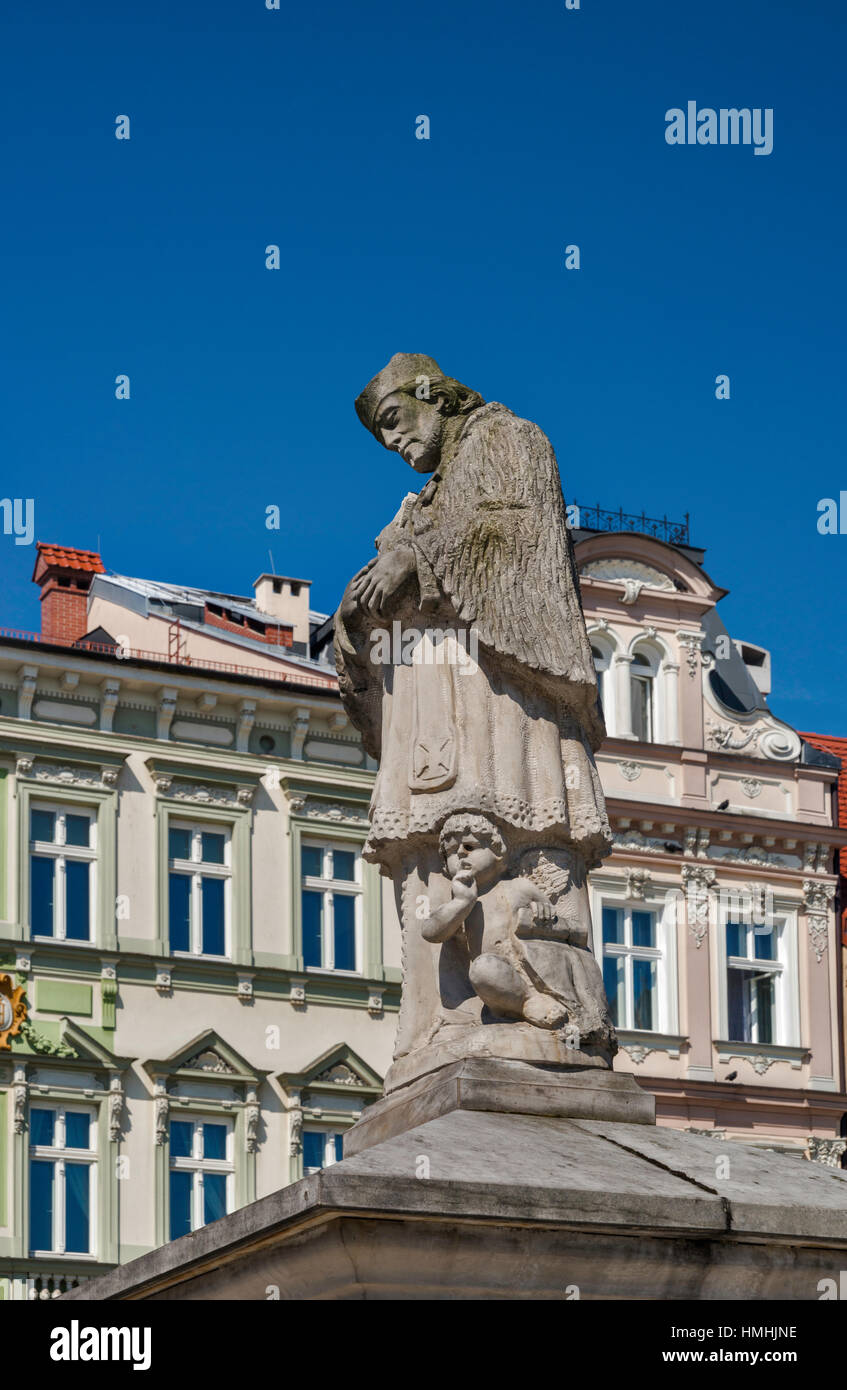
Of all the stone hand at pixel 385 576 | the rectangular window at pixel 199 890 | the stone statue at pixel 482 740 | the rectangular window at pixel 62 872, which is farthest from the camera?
the rectangular window at pixel 199 890

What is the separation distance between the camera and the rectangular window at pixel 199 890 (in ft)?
98.8

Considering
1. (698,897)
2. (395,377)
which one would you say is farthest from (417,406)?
(698,897)

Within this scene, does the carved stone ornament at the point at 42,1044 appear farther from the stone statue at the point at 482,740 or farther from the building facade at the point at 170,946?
the stone statue at the point at 482,740

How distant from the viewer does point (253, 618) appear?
114 ft

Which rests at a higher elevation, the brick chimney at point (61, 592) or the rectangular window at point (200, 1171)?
the brick chimney at point (61, 592)

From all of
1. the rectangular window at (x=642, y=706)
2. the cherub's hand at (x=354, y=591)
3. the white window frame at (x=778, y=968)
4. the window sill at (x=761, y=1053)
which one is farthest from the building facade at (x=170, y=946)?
the cherub's hand at (x=354, y=591)

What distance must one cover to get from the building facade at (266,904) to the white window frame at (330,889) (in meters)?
0.04

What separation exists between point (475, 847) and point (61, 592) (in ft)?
81.7

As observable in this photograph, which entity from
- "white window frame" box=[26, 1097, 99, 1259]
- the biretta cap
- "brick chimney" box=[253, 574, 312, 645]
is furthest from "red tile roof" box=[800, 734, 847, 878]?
the biretta cap

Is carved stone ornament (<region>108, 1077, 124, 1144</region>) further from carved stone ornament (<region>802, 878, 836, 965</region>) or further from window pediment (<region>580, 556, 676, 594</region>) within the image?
carved stone ornament (<region>802, 878, 836, 965</region>)

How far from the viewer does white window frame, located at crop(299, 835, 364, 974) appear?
101 ft

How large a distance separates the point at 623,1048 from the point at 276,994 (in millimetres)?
4230

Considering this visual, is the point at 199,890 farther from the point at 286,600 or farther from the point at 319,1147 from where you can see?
the point at 286,600
